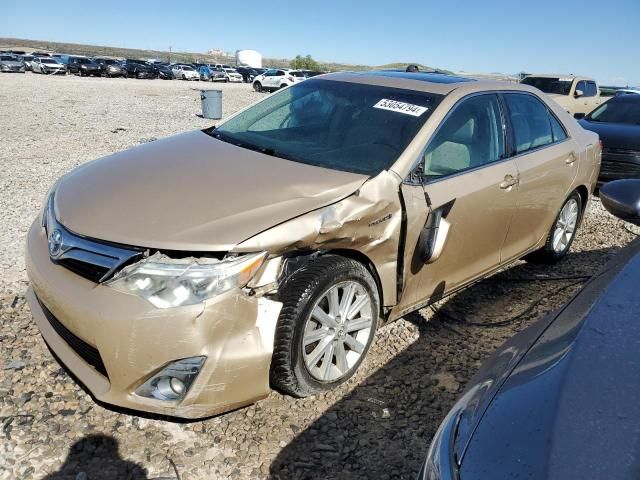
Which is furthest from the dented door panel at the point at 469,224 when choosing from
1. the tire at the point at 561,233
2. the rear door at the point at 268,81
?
the rear door at the point at 268,81

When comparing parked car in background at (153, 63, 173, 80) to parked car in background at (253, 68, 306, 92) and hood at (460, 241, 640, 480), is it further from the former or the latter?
hood at (460, 241, 640, 480)

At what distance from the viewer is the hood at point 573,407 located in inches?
48.4

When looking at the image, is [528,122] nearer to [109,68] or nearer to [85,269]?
[85,269]

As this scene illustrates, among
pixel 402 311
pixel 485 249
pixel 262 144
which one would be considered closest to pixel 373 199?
pixel 402 311

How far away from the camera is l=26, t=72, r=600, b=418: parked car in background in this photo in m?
2.25

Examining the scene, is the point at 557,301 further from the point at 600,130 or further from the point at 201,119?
the point at 201,119

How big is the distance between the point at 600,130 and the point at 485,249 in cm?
621

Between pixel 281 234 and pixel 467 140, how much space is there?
170 cm

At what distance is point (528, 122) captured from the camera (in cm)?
410

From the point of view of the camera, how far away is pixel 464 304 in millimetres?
4141

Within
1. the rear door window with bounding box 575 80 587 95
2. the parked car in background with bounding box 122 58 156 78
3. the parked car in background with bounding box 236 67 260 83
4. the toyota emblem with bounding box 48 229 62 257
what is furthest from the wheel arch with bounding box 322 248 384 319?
the parked car in background with bounding box 236 67 260 83

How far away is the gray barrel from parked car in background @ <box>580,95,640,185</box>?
9290mm

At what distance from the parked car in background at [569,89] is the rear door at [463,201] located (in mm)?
13282

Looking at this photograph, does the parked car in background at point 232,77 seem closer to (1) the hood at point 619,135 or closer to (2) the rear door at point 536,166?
(1) the hood at point 619,135
